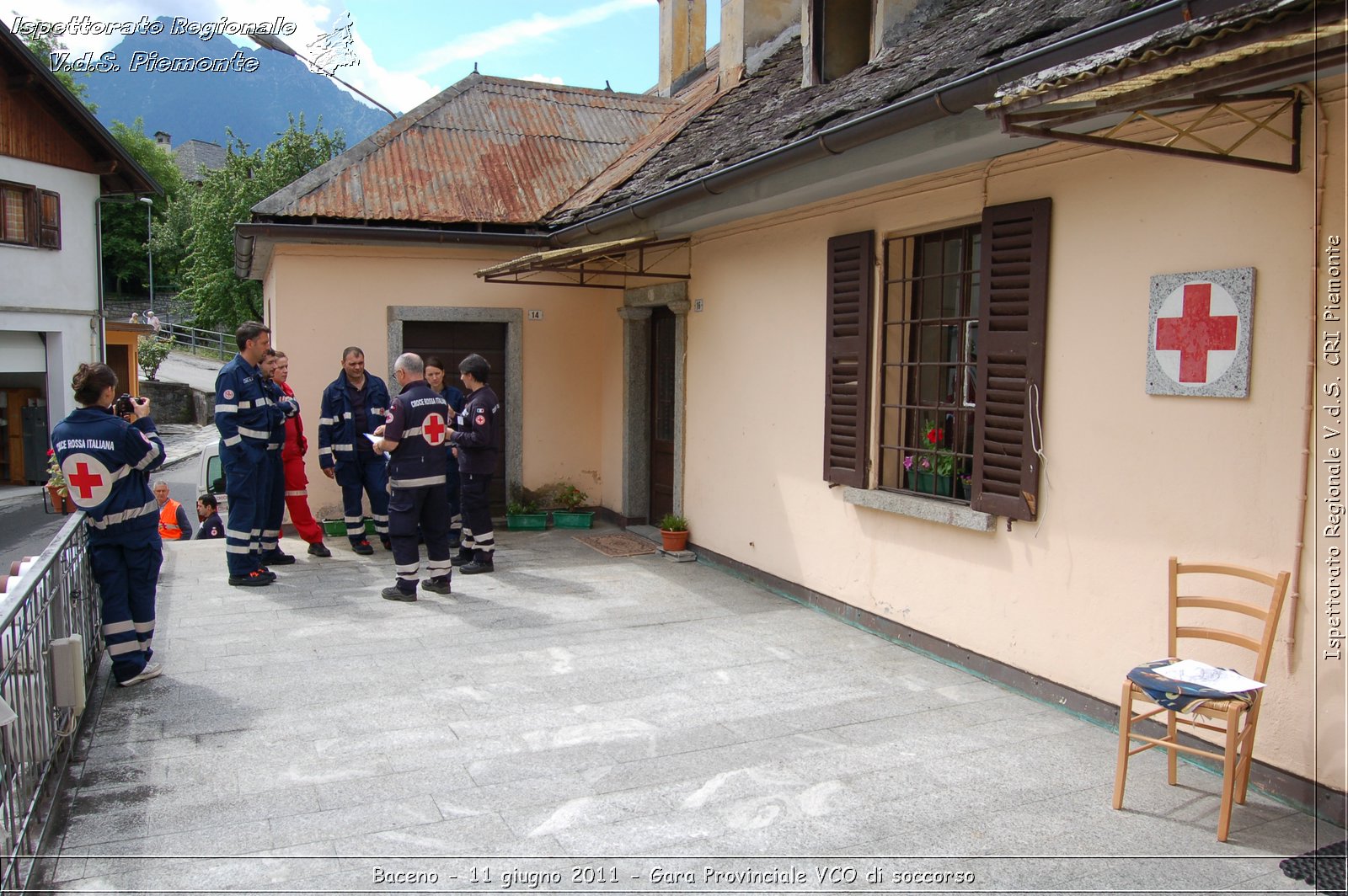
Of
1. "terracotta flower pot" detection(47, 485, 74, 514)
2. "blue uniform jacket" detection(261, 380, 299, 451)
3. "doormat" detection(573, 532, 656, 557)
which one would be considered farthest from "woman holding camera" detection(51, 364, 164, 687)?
"terracotta flower pot" detection(47, 485, 74, 514)

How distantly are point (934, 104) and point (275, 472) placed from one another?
6.22m

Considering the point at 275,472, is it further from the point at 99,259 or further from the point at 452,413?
the point at 99,259

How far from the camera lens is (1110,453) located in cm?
487

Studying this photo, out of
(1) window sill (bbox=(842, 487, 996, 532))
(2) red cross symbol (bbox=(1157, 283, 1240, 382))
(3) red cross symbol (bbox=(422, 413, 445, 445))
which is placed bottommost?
(1) window sill (bbox=(842, 487, 996, 532))

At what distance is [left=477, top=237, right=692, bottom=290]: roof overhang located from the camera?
8508 mm

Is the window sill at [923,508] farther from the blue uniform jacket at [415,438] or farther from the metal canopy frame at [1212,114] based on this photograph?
the blue uniform jacket at [415,438]

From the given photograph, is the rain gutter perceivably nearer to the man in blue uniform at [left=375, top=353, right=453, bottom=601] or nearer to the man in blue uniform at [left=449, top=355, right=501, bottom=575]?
the man in blue uniform at [left=449, top=355, right=501, bottom=575]

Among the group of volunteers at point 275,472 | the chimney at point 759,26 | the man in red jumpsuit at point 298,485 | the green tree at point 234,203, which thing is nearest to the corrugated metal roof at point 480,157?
the group of volunteers at point 275,472

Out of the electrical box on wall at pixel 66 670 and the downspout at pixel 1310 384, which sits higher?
the downspout at pixel 1310 384

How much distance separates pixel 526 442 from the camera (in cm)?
1108

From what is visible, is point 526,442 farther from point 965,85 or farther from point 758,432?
point 965,85

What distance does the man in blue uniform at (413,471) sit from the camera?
722cm

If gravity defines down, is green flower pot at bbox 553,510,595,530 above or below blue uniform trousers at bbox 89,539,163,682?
below

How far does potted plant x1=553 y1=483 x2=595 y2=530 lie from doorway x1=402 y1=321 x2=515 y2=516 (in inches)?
26.5
